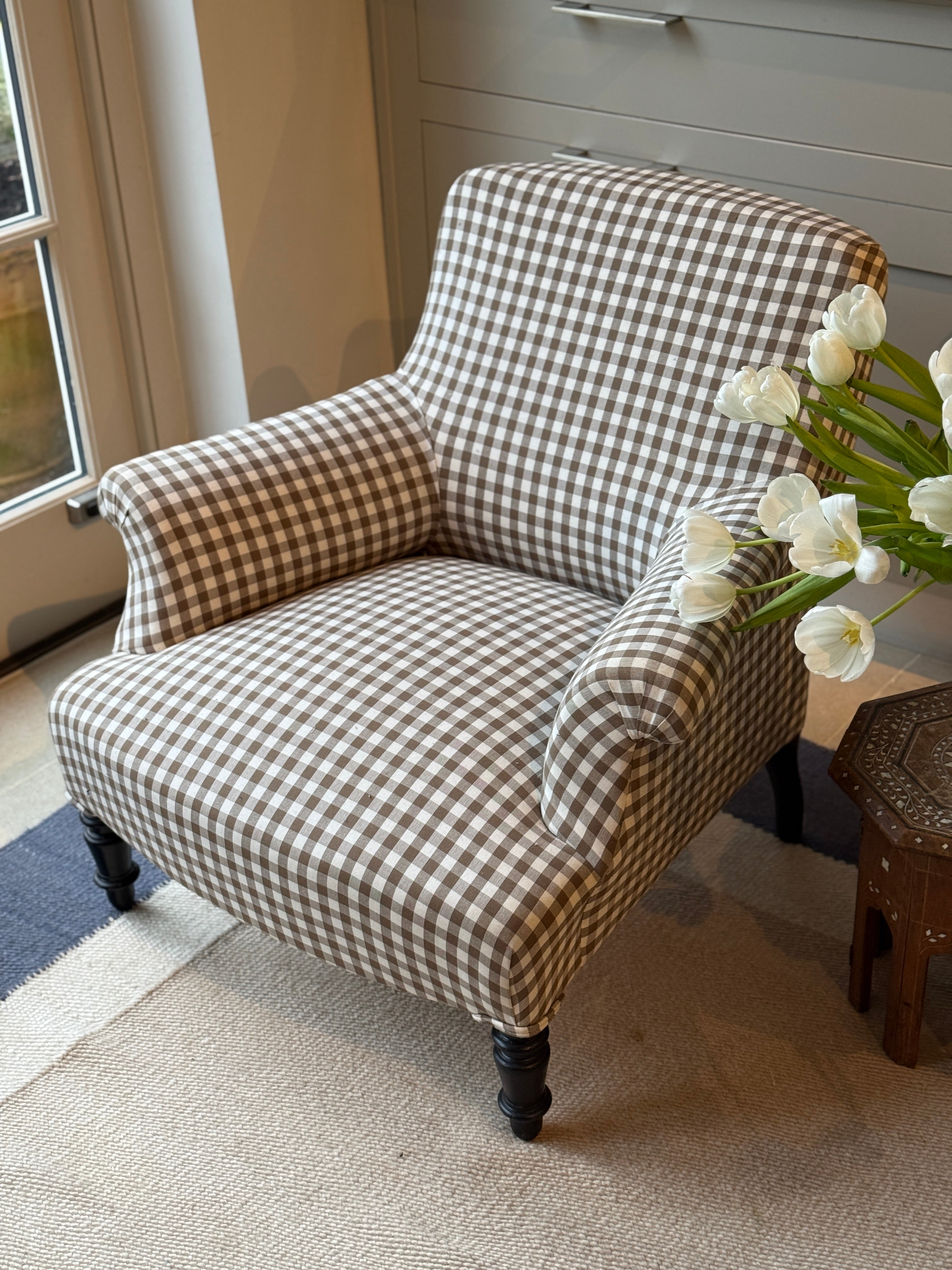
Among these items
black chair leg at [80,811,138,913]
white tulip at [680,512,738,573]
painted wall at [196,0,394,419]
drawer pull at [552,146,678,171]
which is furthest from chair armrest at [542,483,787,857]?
painted wall at [196,0,394,419]

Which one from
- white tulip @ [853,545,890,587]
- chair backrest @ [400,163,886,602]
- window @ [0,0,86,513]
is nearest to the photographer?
white tulip @ [853,545,890,587]

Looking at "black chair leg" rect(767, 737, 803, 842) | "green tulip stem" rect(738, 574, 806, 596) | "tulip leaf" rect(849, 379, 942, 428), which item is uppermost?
"tulip leaf" rect(849, 379, 942, 428)

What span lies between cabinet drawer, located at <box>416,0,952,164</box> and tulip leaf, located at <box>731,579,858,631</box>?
2.87 ft

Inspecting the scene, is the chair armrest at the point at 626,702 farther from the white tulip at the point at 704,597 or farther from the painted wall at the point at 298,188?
the painted wall at the point at 298,188

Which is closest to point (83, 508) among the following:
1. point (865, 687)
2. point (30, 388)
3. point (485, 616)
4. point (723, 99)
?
point (30, 388)

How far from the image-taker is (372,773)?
1286 mm

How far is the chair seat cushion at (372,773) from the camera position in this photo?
1.21m

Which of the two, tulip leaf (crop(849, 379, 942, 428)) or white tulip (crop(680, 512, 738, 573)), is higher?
tulip leaf (crop(849, 379, 942, 428))

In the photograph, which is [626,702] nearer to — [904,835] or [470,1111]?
[904,835]

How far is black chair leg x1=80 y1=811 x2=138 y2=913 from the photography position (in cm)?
157

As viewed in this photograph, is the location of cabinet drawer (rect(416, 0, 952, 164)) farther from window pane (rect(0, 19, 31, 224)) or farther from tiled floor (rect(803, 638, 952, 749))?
tiled floor (rect(803, 638, 952, 749))

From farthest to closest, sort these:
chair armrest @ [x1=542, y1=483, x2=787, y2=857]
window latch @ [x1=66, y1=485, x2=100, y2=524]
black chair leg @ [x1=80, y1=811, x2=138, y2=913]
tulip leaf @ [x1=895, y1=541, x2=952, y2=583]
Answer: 1. window latch @ [x1=66, y1=485, x2=100, y2=524]
2. black chair leg @ [x1=80, y1=811, x2=138, y2=913]
3. chair armrest @ [x1=542, y1=483, x2=787, y2=857]
4. tulip leaf @ [x1=895, y1=541, x2=952, y2=583]

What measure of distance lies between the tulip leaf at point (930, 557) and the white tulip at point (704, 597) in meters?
0.14

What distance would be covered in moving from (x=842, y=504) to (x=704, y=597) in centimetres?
Result: 16
